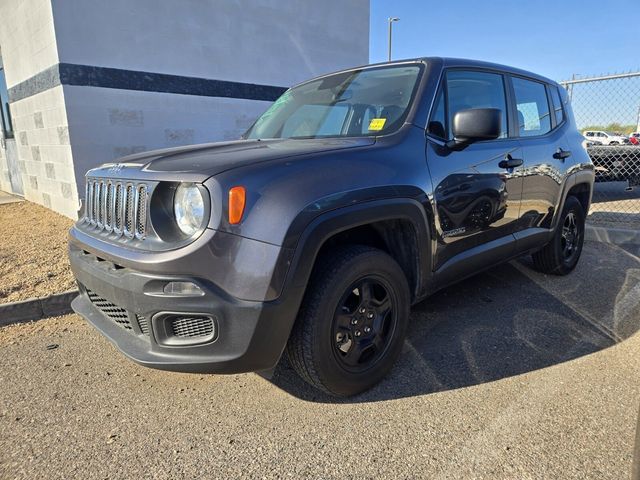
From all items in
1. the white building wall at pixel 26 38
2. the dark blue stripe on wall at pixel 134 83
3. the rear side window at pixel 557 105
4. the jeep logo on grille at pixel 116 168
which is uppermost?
the white building wall at pixel 26 38

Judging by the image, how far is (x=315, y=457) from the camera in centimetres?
209

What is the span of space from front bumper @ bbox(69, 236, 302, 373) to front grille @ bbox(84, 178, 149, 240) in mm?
214

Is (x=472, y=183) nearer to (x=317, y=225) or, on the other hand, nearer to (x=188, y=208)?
(x=317, y=225)

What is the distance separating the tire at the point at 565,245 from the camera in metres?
4.30

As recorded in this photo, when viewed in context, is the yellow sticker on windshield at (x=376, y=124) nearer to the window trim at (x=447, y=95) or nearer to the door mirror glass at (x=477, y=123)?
the window trim at (x=447, y=95)

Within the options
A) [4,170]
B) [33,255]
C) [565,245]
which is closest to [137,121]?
[33,255]

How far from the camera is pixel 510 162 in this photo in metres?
3.33

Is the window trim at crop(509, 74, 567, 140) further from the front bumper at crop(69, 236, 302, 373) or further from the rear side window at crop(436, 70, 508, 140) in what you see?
the front bumper at crop(69, 236, 302, 373)

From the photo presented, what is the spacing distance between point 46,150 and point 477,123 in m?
7.15

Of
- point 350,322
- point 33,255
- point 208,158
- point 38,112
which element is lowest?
point 33,255

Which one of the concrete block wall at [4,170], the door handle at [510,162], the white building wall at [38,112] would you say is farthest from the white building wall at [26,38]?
the door handle at [510,162]

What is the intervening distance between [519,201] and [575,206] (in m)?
1.46

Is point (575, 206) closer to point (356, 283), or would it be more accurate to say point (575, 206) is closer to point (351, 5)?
point (356, 283)

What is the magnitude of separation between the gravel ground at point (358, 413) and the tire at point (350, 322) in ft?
0.62
